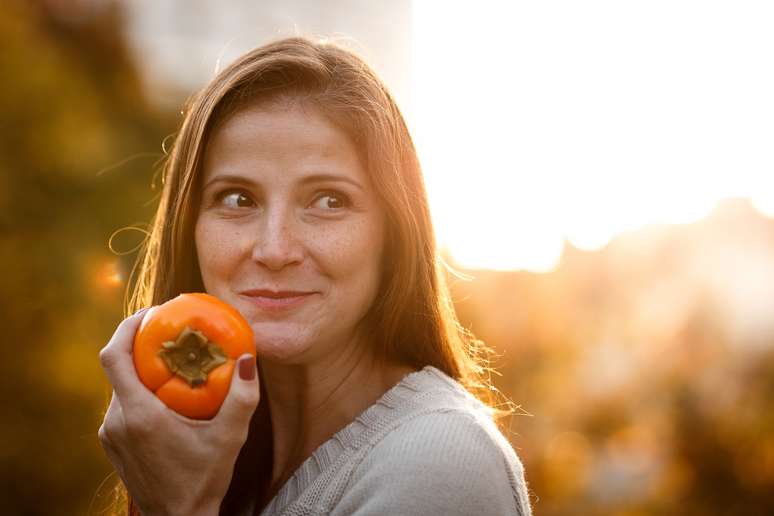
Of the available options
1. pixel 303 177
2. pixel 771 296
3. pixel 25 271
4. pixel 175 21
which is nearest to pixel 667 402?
pixel 771 296

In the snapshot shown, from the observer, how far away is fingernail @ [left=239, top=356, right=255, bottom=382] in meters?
1.99

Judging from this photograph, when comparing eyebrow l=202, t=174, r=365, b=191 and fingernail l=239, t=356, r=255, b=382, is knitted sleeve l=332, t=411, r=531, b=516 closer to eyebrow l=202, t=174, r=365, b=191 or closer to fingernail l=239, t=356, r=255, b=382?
fingernail l=239, t=356, r=255, b=382

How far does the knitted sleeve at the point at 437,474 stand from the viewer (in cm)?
180

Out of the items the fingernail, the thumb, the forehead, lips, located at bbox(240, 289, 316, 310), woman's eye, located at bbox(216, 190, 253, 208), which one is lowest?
the thumb

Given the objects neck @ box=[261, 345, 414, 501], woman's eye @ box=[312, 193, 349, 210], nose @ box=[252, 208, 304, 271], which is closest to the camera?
nose @ box=[252, 208, 304, 271]

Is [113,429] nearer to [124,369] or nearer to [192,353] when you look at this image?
[124,369]

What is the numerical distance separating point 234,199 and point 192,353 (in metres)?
0.54

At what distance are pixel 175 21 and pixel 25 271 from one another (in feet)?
72.2

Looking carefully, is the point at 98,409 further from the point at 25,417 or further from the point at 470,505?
the point at 470,505

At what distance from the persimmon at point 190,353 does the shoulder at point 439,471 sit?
420 millimetres

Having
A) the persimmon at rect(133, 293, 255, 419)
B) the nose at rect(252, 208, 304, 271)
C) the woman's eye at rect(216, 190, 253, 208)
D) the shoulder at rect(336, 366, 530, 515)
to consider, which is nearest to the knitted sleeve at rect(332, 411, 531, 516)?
the shoulder at rect(336, 366, 530, 515)

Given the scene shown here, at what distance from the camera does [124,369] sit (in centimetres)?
201

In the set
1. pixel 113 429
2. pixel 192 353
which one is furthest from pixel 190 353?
pixel 113 429

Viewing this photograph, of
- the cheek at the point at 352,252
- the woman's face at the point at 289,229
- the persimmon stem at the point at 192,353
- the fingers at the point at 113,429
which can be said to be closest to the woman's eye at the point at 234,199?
the woman's face at the point at 289,229
